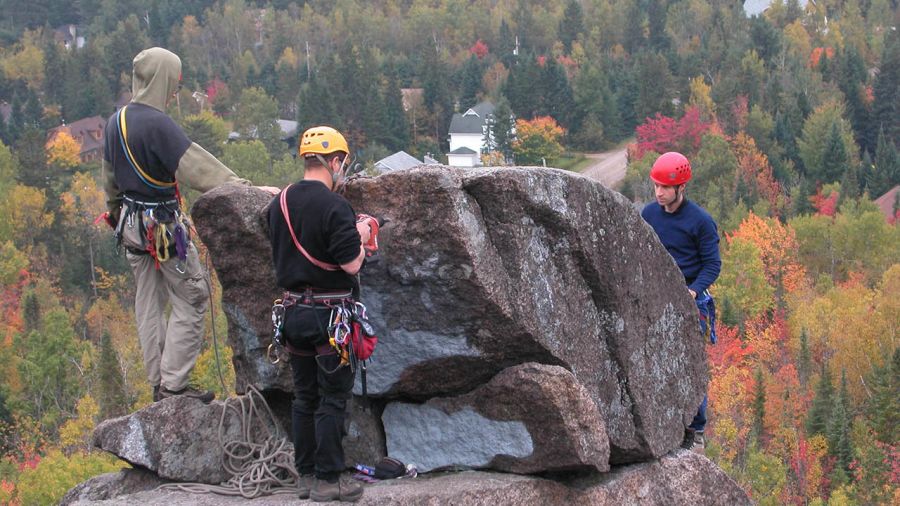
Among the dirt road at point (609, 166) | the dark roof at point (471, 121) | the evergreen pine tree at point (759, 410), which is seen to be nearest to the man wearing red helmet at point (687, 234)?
the evergreen pine tree at point (759, 410)

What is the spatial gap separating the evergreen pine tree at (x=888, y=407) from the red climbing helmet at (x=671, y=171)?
45308 mm

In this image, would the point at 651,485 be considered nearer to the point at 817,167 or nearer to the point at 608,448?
the point at 608,448

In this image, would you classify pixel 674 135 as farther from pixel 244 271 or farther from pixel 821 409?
pixel 244 271

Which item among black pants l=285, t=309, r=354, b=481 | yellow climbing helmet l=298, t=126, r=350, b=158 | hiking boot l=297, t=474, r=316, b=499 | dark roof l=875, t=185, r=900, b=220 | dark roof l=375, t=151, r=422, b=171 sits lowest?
dark roof l=375, t=151, r=422, b=171

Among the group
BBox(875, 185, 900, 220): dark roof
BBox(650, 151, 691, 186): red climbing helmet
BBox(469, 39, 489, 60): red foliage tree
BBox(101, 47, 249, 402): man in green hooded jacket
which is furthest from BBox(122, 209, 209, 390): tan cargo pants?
BBox(469, 39, 489, 60): red foliage tree

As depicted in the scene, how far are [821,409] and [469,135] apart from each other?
51201mm

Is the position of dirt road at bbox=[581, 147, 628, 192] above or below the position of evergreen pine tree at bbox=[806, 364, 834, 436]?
below

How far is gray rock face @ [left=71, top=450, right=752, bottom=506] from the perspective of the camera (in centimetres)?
797

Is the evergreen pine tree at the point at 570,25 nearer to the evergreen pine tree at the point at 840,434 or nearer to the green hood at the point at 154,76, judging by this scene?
the evergreen pine tree at the point at 840,434

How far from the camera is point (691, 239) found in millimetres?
9984

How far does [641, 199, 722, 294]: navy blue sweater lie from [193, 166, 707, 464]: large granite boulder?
0.64 m

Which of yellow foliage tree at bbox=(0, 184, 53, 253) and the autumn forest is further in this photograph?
yellow foliage tree at bbox=(0, 184, 53, 253)

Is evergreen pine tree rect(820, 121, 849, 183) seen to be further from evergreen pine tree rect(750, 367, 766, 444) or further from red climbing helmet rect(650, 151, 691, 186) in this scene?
red climbing helmet rect(650, 151, 691, 186)

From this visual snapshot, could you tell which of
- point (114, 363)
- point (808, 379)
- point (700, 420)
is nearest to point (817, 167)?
point (808, 379)
